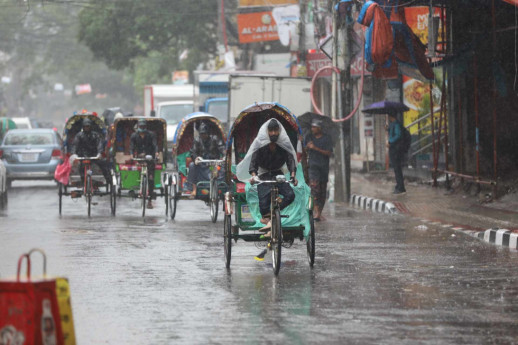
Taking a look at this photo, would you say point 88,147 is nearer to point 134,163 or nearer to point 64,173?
point 64,173

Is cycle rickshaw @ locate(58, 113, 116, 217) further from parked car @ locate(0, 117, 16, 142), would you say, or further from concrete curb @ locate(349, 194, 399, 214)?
parked car @ locate(0, 117, 16, 142)

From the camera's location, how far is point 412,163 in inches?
1140

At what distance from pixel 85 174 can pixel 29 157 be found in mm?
9288

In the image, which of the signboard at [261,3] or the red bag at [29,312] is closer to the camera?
the red bag at [29,312]

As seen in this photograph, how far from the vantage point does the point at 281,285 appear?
1061cm


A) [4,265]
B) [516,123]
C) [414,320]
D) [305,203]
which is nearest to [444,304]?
[414,320]

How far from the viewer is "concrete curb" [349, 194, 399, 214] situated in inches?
807

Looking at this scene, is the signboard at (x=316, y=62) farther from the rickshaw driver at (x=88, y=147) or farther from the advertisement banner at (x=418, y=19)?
the rickshaw driver at (x=88, y=147)

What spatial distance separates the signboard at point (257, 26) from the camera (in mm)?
43938

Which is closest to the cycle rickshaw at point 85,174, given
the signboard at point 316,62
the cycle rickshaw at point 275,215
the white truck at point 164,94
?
the cycle rickshaw at point 275,215

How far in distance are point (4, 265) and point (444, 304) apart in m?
5.29

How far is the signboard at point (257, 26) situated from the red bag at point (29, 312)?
38114 millimetres

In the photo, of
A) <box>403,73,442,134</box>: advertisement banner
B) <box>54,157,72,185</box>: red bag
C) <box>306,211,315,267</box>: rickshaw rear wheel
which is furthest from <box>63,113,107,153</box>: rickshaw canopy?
<box>403,73,442,134</box>: advertisement banner

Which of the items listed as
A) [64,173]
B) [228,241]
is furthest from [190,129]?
[228,241]
